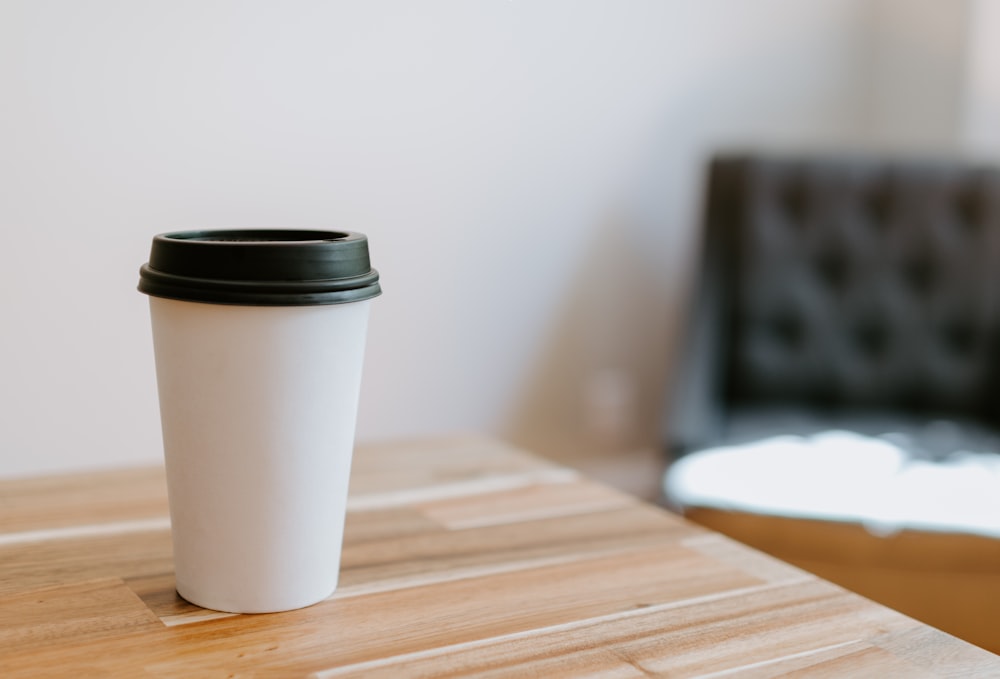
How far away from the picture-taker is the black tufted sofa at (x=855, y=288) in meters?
2.21

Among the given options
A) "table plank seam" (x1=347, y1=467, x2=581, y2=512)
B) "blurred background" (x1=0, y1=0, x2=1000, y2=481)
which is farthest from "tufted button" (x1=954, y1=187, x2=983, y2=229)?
"table plank seam" (x1=347, y1=467, x2=581, y2=512)

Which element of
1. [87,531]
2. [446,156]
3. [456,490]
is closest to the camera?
[87,531]

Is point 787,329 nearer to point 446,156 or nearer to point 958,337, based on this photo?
point 958,337

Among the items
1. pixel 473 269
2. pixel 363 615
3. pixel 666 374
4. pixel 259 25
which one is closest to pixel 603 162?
pixel 473 269

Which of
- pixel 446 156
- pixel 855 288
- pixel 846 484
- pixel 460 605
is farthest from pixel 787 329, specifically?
pixel 460 605

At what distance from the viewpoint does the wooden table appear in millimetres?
594

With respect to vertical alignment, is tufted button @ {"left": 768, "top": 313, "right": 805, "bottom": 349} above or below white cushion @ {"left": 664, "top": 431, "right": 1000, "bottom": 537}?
above

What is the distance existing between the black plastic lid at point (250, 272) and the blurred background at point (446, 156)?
1211 millimetres

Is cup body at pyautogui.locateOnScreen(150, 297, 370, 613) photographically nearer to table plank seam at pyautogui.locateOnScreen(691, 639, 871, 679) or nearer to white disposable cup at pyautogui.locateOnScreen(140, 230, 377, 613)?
white disposable cup at pyautogui.locateOnScreen(140, 230, 377, 613)

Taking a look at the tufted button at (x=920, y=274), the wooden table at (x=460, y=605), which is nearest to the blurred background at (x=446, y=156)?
the tufted button at (x=920, y=274)

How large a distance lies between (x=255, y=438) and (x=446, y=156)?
60.7 inches

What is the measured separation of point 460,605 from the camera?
0.68 m

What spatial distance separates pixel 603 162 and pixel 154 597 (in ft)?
6.06

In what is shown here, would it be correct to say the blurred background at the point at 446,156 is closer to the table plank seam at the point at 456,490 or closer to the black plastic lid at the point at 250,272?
the table plank seam at the point at 456,490
